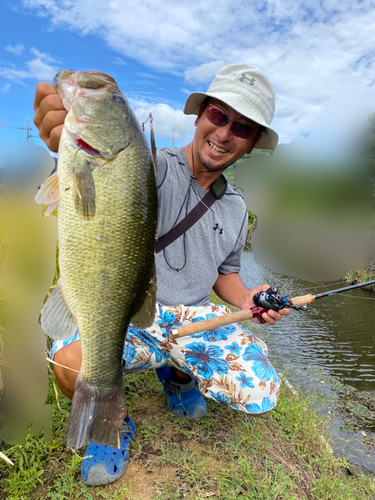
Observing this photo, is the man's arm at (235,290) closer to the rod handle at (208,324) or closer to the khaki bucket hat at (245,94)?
the rod handle at (208,324)

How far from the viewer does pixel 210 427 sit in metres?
3.33

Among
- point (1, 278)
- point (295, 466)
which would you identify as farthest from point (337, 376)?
point (1, 278)

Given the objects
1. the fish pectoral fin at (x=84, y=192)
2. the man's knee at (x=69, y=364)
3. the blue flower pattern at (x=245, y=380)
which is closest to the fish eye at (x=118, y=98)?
the fish pectoral fin at (x=84, y=192)

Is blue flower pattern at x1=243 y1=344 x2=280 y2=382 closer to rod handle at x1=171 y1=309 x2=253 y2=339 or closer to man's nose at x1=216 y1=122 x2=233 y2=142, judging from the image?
rod handle at x1=171 y1=309 x2=253 y2=339

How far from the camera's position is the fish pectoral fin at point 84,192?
1854 mm

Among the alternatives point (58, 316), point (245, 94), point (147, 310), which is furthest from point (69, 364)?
point (245, 94)

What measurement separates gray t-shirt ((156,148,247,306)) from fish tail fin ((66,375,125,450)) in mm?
1130

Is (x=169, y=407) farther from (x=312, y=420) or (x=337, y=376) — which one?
(x=337, y=376)

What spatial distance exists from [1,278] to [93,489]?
5.65ft

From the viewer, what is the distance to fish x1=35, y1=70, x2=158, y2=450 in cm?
191

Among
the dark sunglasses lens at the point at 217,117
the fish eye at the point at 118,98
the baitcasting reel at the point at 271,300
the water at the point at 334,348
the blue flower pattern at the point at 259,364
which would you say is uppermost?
the dark sunglasses lens at the point at 217,117

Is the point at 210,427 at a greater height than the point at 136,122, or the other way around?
the point at 136,122

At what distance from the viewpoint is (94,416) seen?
2094 millimetres

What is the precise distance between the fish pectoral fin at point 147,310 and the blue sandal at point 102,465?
1168mm
